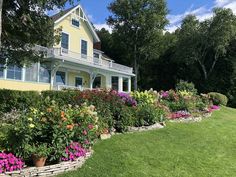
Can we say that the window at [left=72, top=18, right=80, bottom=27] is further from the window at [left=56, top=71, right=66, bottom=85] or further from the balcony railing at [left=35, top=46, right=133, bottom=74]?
the window at [left=56, top=71, right=66, bottom=85]

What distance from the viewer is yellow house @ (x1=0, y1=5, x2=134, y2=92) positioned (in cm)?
2070

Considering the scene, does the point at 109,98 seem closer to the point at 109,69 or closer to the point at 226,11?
the point at 109,69

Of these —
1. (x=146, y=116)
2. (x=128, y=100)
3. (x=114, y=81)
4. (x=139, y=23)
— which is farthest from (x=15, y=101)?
(x=139, y=23)

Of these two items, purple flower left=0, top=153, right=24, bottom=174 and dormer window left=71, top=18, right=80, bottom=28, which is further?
dormer window left=71, top=18, right=80, bottom=28

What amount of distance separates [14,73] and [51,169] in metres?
15.5

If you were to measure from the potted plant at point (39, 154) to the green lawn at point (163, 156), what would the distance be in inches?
23.8

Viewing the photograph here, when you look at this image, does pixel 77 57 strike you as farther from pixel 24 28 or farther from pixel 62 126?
pixel 62 126

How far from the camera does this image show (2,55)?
12172 millimetres

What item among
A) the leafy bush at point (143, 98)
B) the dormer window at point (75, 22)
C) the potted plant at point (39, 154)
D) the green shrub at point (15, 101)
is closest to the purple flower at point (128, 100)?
the leafy bush at point (143, 98)

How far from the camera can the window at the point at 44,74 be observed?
75.4 ft

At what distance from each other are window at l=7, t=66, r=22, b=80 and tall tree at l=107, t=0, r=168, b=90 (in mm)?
21045

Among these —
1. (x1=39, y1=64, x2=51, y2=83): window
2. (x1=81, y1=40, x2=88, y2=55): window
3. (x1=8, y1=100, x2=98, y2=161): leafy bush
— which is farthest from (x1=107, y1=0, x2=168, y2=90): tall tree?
(x1=8, y1=100, x2=98, y2=161): leafy bush

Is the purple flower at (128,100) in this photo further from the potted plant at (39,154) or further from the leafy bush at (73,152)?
the potted plant at (39,154)

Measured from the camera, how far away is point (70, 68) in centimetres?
2648
